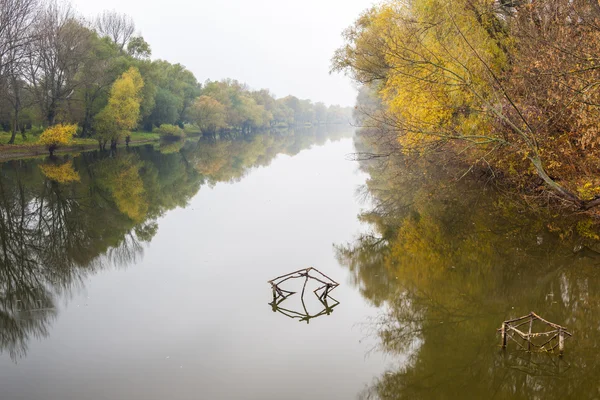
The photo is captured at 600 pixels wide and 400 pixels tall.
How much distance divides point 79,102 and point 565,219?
163 ft

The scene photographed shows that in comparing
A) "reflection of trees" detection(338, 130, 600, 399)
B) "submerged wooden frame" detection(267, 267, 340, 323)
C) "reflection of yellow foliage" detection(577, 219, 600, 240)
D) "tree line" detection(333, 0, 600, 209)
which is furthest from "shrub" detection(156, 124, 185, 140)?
"submerged wooden frame" detection(267, 267, 340, 323)

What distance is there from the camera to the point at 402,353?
8250 millimetres

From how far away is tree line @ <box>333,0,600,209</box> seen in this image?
1285 centimetres

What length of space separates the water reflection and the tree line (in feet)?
32.5

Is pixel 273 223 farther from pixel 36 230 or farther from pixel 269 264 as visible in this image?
pixel 36 230

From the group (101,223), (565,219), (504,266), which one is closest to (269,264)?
(504,266)

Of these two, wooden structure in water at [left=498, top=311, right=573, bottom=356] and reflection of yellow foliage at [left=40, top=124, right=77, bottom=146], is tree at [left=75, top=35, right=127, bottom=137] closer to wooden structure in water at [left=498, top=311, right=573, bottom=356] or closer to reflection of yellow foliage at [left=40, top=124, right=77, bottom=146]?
reflection of yellow foliage at [left=40, top=124, right=77, bottom=146]

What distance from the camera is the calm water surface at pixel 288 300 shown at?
7367 mm

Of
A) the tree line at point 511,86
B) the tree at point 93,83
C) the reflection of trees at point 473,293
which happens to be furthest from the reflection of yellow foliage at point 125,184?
the tree at point 93,83

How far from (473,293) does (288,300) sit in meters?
4.22

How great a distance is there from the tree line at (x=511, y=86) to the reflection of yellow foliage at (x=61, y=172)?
828 inches

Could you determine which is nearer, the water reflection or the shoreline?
the water reflection

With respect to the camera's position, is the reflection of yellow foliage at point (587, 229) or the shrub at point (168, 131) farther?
the shrub at point (168, 131)

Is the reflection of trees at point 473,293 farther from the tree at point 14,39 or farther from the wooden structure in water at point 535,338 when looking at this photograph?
the tree at point 14,39
